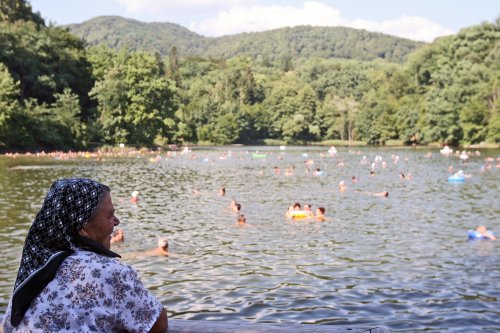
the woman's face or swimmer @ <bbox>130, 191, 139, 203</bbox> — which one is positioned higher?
the woman's face

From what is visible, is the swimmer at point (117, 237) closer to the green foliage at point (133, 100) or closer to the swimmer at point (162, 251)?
the swimmer at point (162, 251)

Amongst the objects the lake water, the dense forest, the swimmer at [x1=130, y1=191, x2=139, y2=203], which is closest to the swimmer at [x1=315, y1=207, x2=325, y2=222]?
the lake water

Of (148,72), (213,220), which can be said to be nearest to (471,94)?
(148,72)

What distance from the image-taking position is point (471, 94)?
94625mm

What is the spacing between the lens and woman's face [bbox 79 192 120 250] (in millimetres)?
3461

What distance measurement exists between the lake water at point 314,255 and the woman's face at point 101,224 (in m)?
6.00

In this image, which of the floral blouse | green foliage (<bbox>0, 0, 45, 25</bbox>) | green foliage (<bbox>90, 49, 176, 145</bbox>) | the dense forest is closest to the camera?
the floral blouse

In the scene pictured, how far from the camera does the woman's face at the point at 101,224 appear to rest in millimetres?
3461

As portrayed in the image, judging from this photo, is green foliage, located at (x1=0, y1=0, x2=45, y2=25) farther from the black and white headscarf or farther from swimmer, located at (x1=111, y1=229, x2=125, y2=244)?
the black and white headscarf

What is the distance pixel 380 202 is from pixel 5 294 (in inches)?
703

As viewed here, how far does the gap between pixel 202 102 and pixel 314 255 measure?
383ft

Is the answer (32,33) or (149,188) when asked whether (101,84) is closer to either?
(32,33)

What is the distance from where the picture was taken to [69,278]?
3299 millimetres

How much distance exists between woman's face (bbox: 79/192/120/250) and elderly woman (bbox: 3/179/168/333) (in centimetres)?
1
